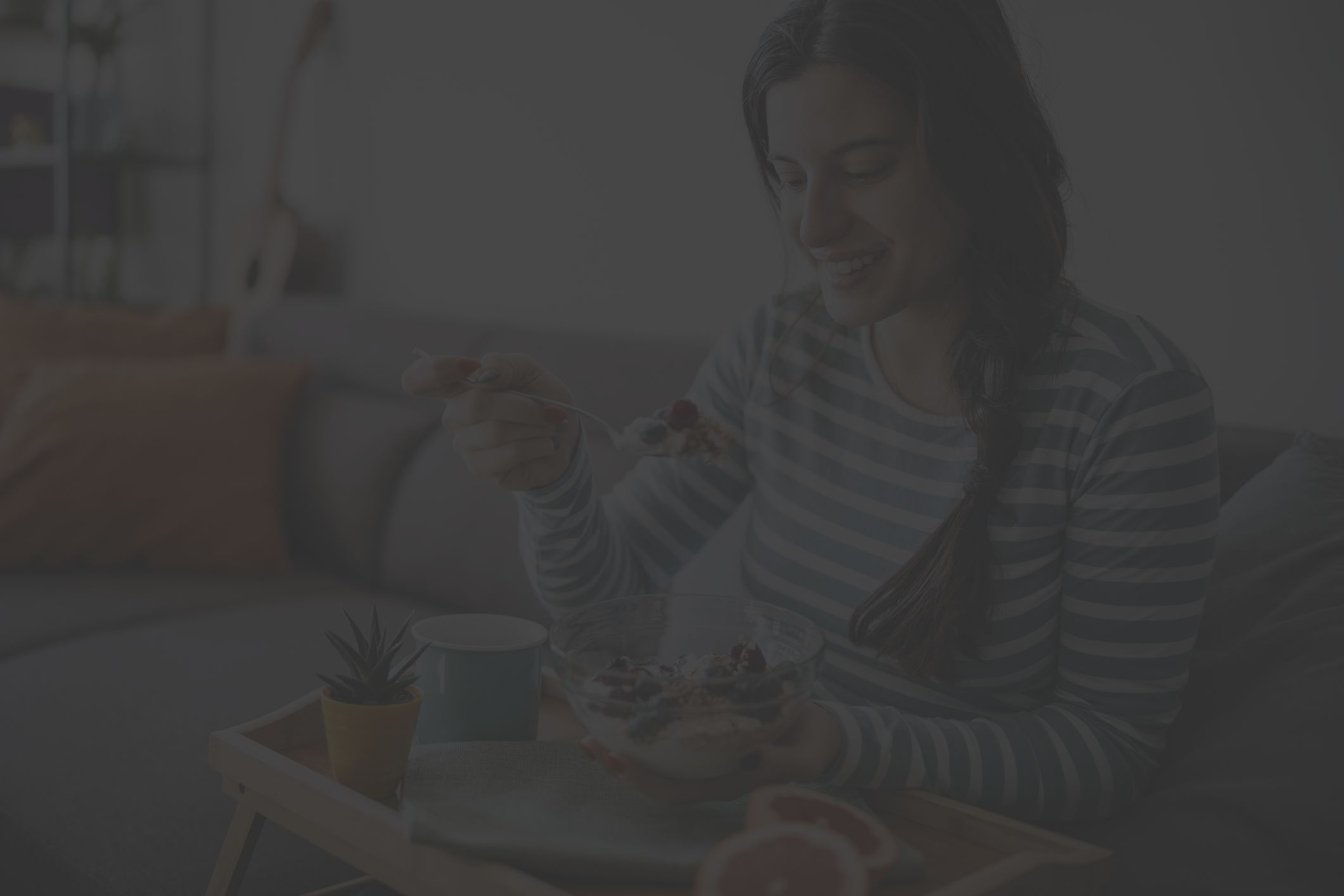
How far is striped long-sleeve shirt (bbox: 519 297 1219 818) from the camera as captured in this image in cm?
92

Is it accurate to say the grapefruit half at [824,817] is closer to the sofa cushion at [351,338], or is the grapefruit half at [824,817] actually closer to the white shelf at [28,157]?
the sofa cushion at [351,338]

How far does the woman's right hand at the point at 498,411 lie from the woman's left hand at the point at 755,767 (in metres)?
0.30

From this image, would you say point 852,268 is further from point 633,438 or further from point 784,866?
point 784,866

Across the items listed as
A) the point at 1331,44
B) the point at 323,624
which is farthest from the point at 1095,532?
the point at 323,624

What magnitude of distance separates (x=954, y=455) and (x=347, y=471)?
4.12 feet

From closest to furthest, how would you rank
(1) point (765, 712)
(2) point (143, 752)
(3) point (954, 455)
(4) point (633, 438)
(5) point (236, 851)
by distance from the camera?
(1) point (765, 712)
(5) point (236, 851)
(4) point (633, 438)
(3) point (954, 455)
(2) point (143, 752)

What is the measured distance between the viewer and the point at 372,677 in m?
0.84

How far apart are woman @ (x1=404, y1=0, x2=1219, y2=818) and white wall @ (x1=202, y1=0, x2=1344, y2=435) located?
465 mm

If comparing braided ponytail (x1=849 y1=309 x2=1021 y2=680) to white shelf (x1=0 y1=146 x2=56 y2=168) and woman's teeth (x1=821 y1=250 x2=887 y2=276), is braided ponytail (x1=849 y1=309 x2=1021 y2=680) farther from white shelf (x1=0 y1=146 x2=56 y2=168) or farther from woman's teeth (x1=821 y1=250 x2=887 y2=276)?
white shelf (x1=0 y1=146 x2=56 y2=168)

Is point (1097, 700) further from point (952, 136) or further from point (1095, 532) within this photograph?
point (952, 136)

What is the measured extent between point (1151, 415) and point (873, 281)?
0.86ft

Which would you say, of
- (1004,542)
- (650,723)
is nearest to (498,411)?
(650,723)

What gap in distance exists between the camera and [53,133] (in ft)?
10.9

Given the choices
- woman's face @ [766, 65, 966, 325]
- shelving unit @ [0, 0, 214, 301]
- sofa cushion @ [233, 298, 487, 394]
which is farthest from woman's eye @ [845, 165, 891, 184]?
shelving unit @ [0, 0, 214, 301]
